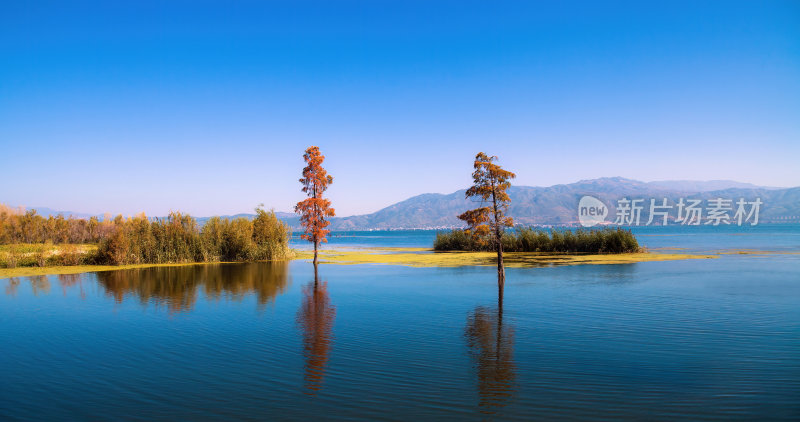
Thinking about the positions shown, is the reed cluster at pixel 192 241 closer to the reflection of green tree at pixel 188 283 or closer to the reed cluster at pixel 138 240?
the reed cluster at pixel 138 240

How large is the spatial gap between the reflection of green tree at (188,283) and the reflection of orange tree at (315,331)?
1828mm

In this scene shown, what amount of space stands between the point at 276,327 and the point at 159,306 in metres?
5.99

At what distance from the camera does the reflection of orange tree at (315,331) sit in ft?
26.9

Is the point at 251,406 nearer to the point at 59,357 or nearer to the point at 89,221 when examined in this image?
the point at 59,357

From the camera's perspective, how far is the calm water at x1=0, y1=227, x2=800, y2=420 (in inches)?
266

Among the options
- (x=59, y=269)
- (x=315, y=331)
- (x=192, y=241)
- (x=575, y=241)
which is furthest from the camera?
(x=575, y=241)

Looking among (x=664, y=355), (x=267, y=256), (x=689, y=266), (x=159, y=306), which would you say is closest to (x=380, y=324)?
(x=664, y=355)

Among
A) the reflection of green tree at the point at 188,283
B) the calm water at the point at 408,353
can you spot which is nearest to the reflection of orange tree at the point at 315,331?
the calm water at the point at 408,353

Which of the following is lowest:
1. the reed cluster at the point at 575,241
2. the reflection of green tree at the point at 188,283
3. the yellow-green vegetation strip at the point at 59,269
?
the reflection of green tree at the point at 188,283

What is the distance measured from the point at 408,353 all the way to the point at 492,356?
1.78 meters

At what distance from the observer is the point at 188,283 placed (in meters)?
21.5

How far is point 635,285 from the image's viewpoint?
18.5 metres

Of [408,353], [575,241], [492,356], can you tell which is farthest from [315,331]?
[575,241]

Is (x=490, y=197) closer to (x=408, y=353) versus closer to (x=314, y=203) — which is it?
(x=408, y=353)
